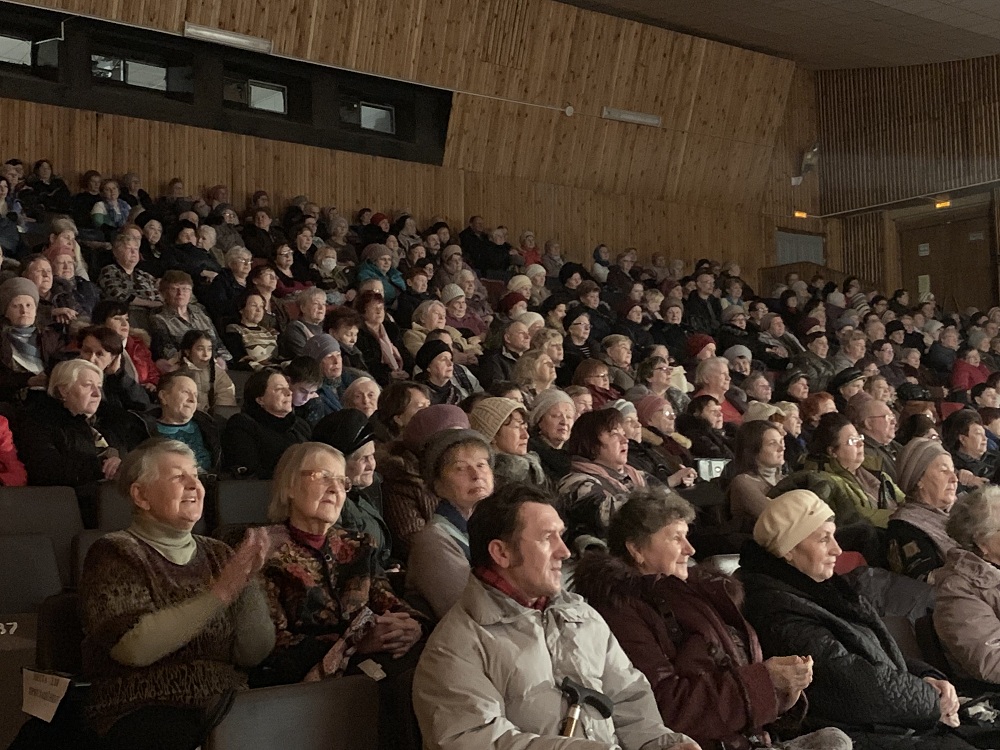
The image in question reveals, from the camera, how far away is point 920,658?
340cm

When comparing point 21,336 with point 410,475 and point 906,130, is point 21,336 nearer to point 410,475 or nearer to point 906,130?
point 410,475

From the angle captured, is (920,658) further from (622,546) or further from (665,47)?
(665,47)

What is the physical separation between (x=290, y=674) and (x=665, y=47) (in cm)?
1023

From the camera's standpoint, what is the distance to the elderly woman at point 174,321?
6.01 metres

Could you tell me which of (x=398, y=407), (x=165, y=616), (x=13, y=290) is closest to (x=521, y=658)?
(x=165, y=616)

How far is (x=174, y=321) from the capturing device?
20.0 feet

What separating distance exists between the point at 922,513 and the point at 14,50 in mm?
7442

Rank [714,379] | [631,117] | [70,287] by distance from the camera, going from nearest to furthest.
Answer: [70,287] → [714,379] → [631,117]

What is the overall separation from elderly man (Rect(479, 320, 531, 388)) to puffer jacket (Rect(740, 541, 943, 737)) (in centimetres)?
345

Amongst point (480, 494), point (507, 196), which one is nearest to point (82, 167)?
point (507, 196)

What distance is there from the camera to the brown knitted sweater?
2.26 meters

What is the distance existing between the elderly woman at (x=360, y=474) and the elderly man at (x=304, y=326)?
228 centimetres

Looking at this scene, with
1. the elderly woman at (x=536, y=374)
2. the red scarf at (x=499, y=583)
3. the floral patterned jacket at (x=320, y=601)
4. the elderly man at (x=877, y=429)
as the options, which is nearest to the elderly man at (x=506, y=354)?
the elderly woman at (x=536, y=374)

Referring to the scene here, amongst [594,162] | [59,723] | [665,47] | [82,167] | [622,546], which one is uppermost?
[665,47]
